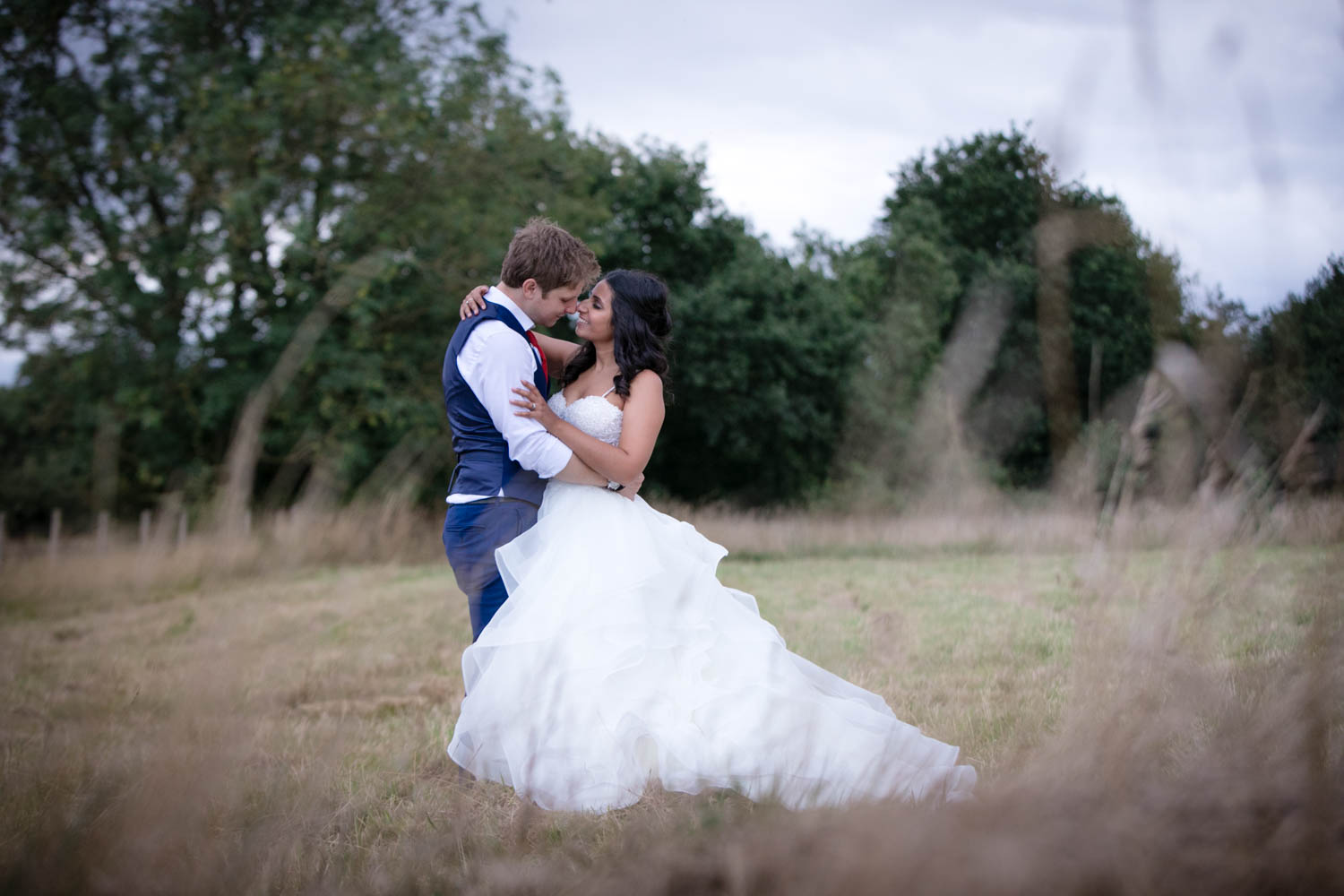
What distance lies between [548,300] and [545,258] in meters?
0.16

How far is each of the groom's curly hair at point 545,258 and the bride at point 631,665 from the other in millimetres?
178

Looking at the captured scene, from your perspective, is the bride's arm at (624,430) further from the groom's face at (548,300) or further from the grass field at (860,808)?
the grass field at (860,808)

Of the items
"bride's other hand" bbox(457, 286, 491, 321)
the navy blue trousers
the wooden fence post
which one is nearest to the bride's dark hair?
"bride's other hand" bbox(457, 286, 491, 321)

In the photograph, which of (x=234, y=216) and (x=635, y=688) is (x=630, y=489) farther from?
(x=234, y=216)

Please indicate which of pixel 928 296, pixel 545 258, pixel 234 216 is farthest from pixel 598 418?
pixel 928 296

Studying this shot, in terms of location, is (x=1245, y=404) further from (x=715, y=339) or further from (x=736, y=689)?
(x=715, y=339)

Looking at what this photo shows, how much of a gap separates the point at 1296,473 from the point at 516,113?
17.8 meters

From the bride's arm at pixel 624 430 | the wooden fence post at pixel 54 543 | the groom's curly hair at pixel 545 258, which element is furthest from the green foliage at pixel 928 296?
the wooden fence post at pixel 54 543

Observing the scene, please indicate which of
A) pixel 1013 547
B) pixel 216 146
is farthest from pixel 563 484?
pixel 216 146

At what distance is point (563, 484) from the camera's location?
363cm

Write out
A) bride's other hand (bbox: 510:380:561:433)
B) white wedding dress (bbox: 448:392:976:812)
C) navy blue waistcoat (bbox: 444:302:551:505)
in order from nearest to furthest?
white wedding dress (bbox: 448:392:976:812), bride's other hand (bbox: 510:380:561:433), navy blue waistcoat (bbox: 444:302:551:505)

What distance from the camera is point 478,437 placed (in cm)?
349

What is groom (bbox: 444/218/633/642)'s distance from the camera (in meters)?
3.37

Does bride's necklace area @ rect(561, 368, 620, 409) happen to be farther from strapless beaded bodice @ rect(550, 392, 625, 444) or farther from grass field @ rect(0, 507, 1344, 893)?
grass field @ rect(0, 507, 1344, 893)
